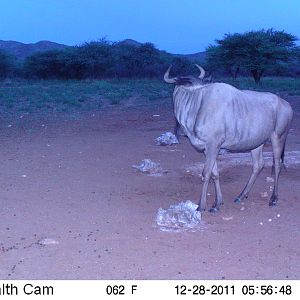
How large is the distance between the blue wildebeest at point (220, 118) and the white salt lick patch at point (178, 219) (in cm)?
67

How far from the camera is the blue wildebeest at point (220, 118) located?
22.2 feet

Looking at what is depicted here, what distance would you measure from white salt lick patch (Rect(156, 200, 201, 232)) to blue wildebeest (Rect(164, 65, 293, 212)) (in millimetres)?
673

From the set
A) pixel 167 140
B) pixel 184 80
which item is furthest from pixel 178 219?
pixel 167 140

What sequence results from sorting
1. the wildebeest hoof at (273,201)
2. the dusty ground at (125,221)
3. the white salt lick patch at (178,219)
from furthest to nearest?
the wildebeest hoof at (273,201), the white salt lick patch at (178,219), the dusty ground at (125,221)

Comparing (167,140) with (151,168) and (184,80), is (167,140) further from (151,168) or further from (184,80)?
(184,80)

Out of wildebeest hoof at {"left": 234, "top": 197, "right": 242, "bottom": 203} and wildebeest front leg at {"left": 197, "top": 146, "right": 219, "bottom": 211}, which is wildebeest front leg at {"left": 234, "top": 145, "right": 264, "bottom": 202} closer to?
wildebeest hoof at {"left": 234, "top": 197, "right": 242, "bottom": 203}

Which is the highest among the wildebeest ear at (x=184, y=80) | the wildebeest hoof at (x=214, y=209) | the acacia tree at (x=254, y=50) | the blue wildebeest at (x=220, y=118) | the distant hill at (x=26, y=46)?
the distant hill at (x=26, y=46)

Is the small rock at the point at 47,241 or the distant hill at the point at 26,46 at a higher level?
the distant hill at the point at 26,46

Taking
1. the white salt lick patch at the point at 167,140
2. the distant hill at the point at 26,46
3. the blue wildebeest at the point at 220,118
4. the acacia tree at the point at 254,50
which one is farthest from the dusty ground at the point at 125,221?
the distant hill at the point at 26,46

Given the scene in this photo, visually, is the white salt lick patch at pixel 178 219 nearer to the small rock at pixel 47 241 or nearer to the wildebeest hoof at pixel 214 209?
the wildebeest hoof at pixel 214 209

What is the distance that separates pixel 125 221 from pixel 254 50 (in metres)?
35.3

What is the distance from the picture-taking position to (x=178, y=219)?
6055 mm
